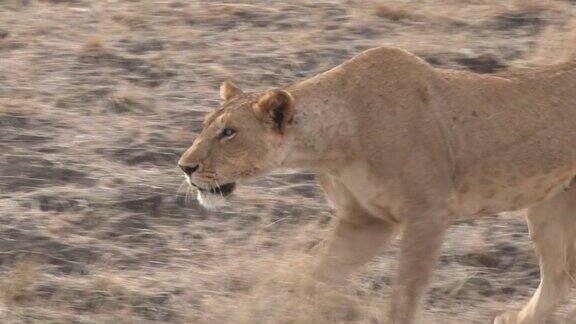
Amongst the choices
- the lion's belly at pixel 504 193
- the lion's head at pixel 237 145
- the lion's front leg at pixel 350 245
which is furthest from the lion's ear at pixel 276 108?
the lion's belly at pixel 504 193

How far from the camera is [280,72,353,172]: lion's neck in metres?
6.21

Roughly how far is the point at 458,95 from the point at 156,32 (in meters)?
4.26

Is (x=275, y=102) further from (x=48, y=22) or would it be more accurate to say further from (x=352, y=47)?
(x=48, y=22)

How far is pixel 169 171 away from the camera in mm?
8227

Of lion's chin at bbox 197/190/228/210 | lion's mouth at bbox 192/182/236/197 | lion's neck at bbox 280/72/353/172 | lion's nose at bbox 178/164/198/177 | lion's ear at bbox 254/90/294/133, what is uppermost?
lion's ear at bbox 254/90/294/133

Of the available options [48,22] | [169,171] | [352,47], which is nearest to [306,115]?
[169,171]

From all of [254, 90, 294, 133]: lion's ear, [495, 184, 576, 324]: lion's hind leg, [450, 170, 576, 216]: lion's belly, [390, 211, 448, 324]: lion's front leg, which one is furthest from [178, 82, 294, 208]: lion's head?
[495, 184, 576, 324]: lion's hind leg

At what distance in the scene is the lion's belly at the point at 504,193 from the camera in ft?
21.0

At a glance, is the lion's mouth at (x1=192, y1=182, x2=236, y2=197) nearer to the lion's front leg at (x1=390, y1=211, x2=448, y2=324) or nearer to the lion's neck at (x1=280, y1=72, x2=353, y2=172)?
the lion's neck at (x1=280, y1=72, x2=353, y2=172)

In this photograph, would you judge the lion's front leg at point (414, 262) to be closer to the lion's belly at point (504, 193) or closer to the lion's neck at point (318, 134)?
the lion's belly at point (504, 193)

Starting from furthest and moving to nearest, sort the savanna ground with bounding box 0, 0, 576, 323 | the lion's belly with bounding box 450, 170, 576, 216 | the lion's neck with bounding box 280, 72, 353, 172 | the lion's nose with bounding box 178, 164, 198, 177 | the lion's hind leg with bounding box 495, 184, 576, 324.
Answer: the lion's hind leg with bounding box 495, 184, 576, 324 < the savanna ground with bounding box 0, 0, 576, 323 < the lion's belly with bounding box 450, 170, 576, 216 < the lion's neck with bounding box 280, 72, 353, 172 < the lion's nose with bounding box 178, 164, 198, 177

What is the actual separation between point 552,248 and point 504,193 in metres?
0.53

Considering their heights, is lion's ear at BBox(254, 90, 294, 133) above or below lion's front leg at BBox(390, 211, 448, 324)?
above

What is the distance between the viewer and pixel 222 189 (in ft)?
20.3
